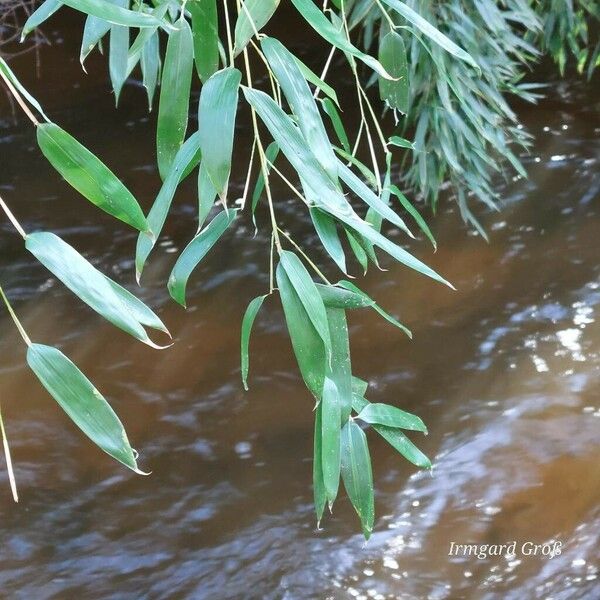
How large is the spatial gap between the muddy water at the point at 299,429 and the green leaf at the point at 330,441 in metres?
1.03

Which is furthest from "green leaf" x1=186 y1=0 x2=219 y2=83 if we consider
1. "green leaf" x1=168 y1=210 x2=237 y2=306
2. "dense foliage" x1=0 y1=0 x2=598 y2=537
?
"green leaf" x1=168 y1=210 x2=237 y2=306

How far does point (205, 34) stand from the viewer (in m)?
0.58

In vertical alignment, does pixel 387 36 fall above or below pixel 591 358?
above

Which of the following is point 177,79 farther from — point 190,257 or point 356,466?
point 356,466

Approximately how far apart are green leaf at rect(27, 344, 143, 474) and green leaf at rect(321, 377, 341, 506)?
19 centimetres

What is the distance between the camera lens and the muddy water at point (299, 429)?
1.59 metres

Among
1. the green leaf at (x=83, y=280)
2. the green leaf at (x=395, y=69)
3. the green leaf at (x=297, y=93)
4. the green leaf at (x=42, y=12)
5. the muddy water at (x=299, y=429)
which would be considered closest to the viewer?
the green leaf at (x=83, y=280)

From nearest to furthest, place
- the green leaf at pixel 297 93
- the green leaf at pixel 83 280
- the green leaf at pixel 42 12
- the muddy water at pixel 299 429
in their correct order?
the green leaf at pixel 83 280
the green leaf at pixel 297 93
the green leaf at pixel 42 12
the muddy water at pixel 299 429

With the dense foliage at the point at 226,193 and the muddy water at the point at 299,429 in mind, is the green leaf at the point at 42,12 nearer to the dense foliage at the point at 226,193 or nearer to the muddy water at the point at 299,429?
the dense foliage at the point at 226,193

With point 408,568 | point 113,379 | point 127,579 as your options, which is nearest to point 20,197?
point 113,379

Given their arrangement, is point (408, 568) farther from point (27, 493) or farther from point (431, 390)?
point (27, 493)

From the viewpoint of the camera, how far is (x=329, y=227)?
0.64 m

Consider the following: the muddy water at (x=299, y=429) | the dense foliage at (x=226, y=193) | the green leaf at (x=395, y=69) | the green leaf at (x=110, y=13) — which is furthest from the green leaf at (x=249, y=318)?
the muddy water at (x=299, y=429)

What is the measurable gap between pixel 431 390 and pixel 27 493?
40.2 inches
